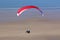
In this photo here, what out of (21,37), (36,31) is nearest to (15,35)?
(21,37)

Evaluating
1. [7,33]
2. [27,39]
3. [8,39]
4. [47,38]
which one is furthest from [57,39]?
[7,33]

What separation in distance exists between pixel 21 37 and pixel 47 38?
3.43 meters

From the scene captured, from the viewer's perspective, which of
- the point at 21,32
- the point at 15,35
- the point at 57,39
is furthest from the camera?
the point at 21,32

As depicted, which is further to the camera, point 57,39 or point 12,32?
point 12,32

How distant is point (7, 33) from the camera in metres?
36.8

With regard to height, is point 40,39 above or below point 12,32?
below

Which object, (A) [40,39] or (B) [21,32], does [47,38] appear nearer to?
(A) [40,39]

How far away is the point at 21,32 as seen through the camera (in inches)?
1471

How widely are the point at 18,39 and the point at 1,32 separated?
622cm

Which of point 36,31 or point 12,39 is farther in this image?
point 36,31

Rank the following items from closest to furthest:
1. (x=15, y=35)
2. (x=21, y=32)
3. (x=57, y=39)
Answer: (x=57, y=39) < (x=15, y=35) < (x=21, y=32)

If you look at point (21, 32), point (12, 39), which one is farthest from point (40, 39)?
point (21, 32)

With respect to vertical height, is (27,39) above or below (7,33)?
below

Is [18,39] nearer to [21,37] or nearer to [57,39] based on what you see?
[21,37]
